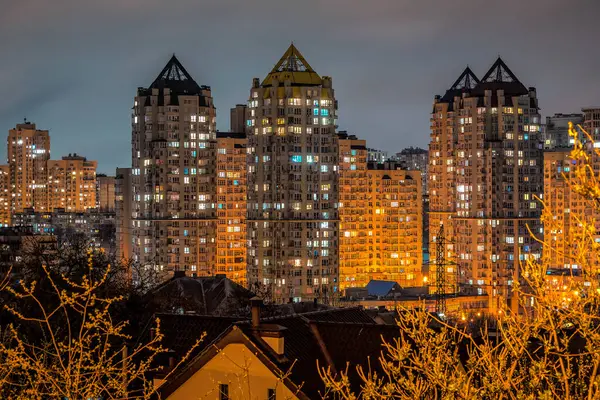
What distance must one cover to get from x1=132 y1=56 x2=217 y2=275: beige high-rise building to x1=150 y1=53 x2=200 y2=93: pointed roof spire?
1836 millimetres

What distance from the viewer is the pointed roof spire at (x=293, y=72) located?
4695 inches

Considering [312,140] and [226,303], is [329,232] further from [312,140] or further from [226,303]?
[226,303]

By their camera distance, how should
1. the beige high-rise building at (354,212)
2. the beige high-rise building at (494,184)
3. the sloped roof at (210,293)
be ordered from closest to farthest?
the sloped roof at (210,293), the beige high-rise building at (494,184), the beige high-rise building at (354,212)

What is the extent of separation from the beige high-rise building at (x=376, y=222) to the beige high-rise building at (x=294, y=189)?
2309 centimetres

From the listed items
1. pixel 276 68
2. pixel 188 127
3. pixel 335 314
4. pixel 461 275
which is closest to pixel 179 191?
pixel 188 127

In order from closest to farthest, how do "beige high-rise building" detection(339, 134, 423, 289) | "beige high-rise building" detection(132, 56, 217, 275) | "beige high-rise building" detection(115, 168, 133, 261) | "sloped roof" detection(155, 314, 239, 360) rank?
1. "sloped roof" detection(155, 314, 239, 360)
2. "beige high-rise building" detection(132, 56, 217, 275)
3. "beige high-rise building" detection(115, 168, 133, 261)
4. "beige high-rise building" detection(339, 134, 423, 289)

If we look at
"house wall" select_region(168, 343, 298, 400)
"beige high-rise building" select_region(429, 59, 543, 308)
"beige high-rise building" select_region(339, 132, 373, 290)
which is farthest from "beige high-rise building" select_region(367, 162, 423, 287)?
"house wall" select_region(168, 343, 298, 400)

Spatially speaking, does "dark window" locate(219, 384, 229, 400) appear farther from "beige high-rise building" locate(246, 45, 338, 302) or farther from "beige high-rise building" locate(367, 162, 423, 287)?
"beige high-rise building" locate(367, 162, 423, 287)

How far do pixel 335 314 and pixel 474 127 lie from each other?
10890cm

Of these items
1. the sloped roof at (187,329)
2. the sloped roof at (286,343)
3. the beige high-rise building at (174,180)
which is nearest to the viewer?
the sloped roof at (286,343)

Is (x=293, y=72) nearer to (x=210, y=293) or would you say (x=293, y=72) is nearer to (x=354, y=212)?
(x=354, y=212)

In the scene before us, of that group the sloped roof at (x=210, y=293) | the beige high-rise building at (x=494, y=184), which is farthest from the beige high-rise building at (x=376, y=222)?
the sloped roof at (x=210, y=293)

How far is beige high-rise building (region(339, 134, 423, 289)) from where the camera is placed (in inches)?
5610

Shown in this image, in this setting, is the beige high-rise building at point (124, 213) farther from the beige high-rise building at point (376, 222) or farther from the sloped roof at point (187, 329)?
the sloped roof at point (187, 329)
